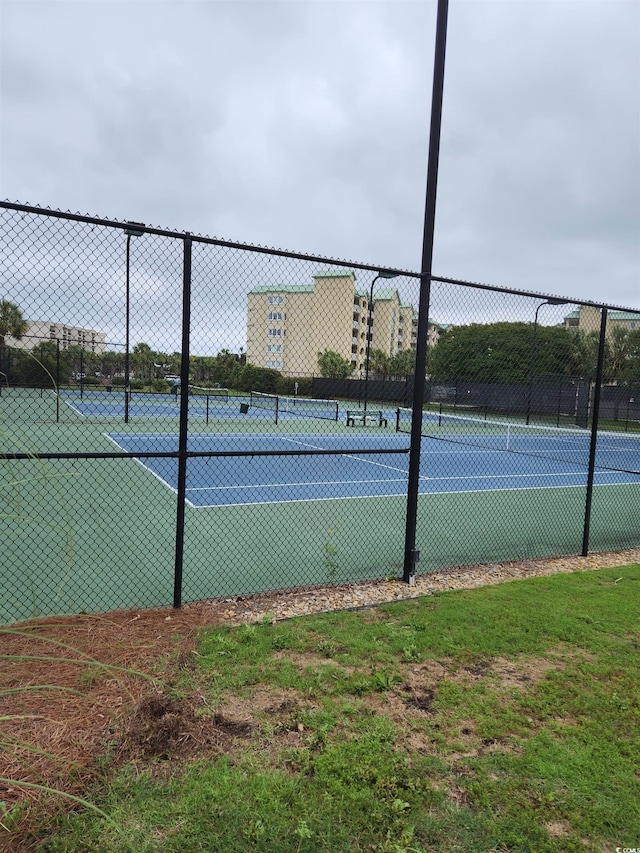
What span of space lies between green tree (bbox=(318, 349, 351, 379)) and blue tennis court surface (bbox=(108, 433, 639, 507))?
222 centimetres

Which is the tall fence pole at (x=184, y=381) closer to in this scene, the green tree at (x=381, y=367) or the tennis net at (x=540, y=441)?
the green tree at (x=381, y=367)

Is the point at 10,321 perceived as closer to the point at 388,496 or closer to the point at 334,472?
the point at 388,496

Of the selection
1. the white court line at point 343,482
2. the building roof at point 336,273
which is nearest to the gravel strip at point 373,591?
the building roof at point 336,273

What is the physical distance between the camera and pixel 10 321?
9.90 ft

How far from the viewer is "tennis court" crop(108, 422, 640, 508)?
8695mm

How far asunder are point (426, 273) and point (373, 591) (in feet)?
8.77

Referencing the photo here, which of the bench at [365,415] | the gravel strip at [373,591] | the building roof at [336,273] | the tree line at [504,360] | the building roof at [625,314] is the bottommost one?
the gravel strip at [373,591]

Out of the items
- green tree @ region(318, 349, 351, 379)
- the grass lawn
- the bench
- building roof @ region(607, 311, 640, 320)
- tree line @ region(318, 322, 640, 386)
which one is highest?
building roof @ region(607, 311, 640, 320)

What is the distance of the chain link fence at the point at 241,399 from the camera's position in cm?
356

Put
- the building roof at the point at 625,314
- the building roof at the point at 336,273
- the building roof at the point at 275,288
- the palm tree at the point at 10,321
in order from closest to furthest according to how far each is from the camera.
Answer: the palm tree at the point at 10,321 < the building roof at the point at 275,288 < the building roof at the point at 336,273 < the building roof at the point at 625,314

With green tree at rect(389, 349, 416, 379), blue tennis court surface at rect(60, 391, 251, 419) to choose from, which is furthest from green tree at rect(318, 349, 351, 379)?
blue tennis court surface at rect(60, 391, 251, 419)

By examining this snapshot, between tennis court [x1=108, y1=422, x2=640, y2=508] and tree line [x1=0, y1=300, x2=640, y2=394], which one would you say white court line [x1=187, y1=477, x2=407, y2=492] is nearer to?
tennis court [x1=108, y1=422, x2=640, y2=508]

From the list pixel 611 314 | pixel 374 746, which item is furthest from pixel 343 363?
pixel 611 314

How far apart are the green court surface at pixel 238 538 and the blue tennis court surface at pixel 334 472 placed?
56 cm
